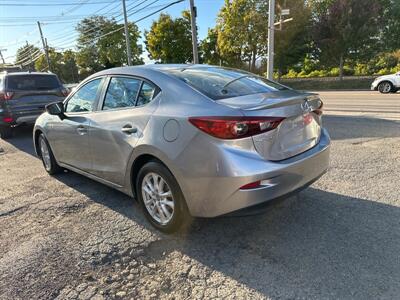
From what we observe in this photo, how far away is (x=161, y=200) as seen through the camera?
3160mm

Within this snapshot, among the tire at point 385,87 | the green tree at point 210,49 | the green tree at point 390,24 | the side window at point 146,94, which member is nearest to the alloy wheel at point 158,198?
the side window at point 146,94

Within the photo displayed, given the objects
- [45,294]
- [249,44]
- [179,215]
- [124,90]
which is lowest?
[45,294]

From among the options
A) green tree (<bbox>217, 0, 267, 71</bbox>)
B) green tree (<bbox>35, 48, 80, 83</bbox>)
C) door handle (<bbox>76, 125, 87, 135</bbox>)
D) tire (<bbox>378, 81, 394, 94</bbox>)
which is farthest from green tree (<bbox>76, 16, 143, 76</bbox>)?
door handle (<bbox>76, 125, 87, 135</bbox>)

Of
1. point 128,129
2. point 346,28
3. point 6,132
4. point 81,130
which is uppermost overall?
point 346,28

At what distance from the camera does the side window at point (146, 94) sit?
3.19 metres

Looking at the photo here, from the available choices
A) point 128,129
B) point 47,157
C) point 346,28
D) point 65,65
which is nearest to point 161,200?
point 128,129

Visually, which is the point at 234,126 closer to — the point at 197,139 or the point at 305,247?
the point at 197,139

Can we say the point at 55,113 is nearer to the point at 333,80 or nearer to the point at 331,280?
the point at 331,280

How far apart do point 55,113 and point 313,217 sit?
348 centimetres

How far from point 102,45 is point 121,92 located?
53.8 meters

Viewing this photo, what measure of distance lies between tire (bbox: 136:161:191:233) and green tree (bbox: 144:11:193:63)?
38.8 metres

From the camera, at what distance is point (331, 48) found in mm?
24047

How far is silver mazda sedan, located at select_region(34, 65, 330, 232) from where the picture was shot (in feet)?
8.41

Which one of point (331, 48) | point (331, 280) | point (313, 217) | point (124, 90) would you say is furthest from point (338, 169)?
point (331, 48)
